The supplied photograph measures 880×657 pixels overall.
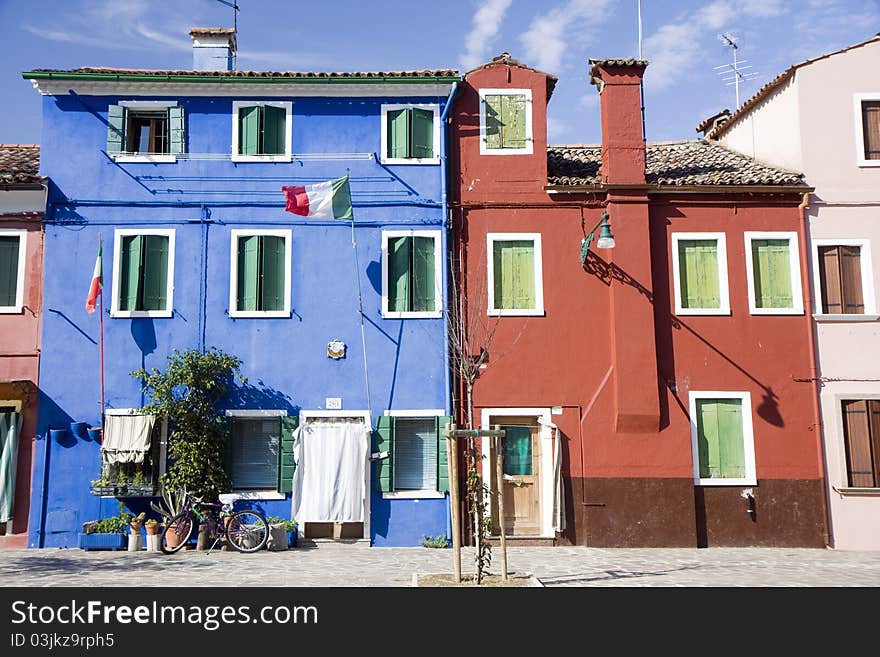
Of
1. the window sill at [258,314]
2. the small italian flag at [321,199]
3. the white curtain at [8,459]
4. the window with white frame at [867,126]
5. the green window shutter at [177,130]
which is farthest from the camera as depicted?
the window with white frame at [867,126]

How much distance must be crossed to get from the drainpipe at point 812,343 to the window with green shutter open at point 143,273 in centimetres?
1243

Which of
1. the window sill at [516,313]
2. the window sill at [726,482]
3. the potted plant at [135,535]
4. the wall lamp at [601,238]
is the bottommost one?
the potted plant at [135,535]

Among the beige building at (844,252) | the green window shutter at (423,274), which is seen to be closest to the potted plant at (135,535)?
the green window shutter at (423,274)

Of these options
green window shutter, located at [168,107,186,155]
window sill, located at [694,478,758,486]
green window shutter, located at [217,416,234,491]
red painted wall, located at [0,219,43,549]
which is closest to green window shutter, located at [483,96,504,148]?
green window shutter, located at [168,107,186,155]

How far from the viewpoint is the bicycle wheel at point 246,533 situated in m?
15.2

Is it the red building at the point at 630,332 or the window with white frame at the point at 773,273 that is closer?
the red building at the point at 630,332

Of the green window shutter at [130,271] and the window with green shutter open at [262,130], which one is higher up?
the window with green shutter open at [262,130]

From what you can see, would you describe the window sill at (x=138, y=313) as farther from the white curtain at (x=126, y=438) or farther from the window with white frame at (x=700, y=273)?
the window with white frame at (x=700, y=273)

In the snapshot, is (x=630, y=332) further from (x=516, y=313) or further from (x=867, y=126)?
(x=867, y=126)

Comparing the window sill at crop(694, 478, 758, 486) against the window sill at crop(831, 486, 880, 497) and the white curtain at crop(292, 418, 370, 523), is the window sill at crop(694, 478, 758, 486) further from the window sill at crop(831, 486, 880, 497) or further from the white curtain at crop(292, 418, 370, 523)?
the white curtain at crop(292, 418, 370, 523)

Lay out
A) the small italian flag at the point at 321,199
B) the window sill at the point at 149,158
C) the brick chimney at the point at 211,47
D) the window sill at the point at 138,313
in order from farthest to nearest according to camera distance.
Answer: the brick chimney at the point at 211,47 < the window sill at the point at 149,158 < the window sill at the point at 138,313 < the small italian flag at the point at 321,199

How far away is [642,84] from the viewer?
680 inches

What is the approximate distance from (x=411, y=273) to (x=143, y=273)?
5197 mm

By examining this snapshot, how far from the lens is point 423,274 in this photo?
16891 mm
